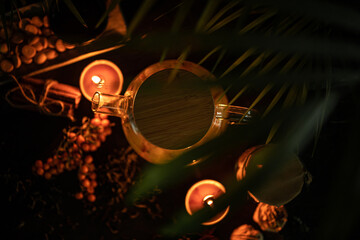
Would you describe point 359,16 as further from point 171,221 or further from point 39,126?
point 39,126

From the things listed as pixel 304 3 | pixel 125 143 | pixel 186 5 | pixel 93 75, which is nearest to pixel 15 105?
pixel 93 75

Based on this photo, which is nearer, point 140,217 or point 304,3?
point 304,3

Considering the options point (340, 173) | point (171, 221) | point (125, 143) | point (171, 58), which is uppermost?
point (171, 58)

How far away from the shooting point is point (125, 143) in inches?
52.8

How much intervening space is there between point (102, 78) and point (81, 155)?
41 centimetres

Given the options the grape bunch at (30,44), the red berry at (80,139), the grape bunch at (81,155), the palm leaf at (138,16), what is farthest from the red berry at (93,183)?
the palm leaf at (138,16)

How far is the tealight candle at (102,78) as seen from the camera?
4.12 ft

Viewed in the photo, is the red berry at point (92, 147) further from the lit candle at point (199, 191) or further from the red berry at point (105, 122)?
the lit candle at point (199, 191)

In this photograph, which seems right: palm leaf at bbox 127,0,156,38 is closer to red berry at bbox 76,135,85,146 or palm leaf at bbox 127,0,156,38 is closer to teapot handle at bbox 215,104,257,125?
teapot handle at bbox 215,104,257,125

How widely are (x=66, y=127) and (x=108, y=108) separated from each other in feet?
1.37

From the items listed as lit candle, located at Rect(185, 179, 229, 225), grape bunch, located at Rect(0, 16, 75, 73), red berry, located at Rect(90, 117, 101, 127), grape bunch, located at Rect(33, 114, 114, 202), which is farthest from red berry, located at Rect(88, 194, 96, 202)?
grape bunch, located at Rect(0, 16, 75, 73)

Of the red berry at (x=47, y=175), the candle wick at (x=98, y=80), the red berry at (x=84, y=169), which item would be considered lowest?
the red berry at (x=84, y=169)

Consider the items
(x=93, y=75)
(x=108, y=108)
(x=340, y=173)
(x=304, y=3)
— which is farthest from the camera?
(x=93, y=75)

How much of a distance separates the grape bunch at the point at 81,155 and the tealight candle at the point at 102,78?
0.47 feet
